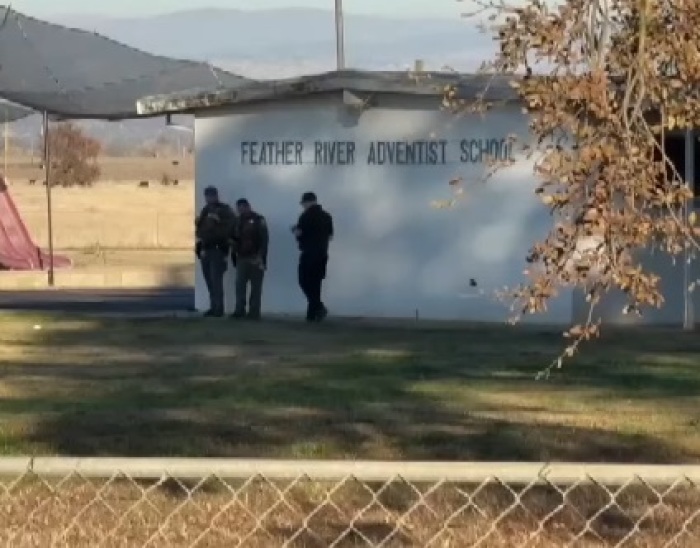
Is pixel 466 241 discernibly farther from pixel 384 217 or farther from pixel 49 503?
pixel 49 503

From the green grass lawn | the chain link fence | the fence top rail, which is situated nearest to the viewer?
the fence top rail

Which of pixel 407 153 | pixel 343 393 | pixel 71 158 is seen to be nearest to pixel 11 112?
pixel 407 153

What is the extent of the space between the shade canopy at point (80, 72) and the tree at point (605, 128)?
25.7 metres

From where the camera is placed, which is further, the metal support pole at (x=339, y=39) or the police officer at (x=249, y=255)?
the metal support pole at (x=339, y=39)

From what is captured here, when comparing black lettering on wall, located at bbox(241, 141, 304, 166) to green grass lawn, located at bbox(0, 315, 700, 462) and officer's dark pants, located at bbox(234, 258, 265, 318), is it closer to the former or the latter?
officer's dark pants, located at bbox(234, 258, 265, 318)

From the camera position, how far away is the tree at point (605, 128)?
5.50m

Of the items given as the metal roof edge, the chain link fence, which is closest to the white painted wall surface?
the metal roof edge

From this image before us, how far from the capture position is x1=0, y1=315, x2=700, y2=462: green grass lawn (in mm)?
12586

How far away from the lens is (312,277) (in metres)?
27.0

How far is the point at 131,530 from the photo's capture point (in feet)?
26.1

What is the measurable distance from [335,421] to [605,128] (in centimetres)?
855

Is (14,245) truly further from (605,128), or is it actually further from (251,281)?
(605,128)

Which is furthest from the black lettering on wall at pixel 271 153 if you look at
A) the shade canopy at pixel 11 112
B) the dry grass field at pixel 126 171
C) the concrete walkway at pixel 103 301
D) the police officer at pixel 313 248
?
the dry grass field at pixel 126 171

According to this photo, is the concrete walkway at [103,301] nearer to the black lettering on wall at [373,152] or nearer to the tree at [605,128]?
the black lettering on wall at [373,152]
